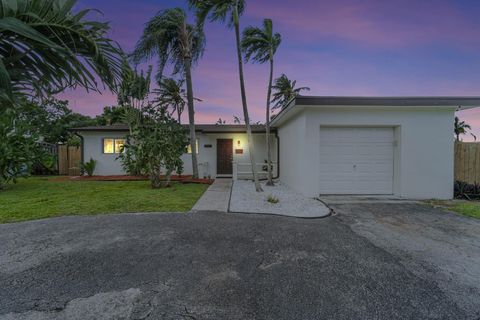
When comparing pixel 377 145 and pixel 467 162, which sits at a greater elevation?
pixel 377 145

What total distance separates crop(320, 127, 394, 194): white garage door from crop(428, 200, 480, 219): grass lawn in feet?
4.09

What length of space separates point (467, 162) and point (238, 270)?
8637mm

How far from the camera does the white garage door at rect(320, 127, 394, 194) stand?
7070 mm

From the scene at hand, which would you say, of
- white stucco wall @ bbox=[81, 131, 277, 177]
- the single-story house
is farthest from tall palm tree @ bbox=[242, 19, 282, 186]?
white stucco wall @ bbox=[81, 131, 277, 177]

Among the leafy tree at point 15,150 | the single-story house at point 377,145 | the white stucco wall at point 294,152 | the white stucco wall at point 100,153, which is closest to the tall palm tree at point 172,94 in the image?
the white stucco wall at point 100,153

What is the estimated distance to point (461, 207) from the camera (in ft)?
19.0

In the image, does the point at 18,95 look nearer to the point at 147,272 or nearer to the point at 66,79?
the point at 66,79

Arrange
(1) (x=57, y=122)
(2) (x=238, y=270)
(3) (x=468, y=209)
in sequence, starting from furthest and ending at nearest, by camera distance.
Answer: (1) (x=57, y=122), (3) (x=468, y=209), (2) (x=238, y=270)

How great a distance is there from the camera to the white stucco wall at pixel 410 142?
6805 millimetres

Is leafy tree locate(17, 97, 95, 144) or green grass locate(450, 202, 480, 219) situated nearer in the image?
green grass locate(450, 202, 480, 219)

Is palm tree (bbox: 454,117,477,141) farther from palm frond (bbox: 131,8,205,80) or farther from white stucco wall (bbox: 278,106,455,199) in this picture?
palm frond (bbox: 131,8,205,80)

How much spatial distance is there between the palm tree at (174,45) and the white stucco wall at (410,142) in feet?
20.1

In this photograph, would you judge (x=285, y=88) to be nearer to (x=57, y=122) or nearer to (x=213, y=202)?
(x=213, y=202)

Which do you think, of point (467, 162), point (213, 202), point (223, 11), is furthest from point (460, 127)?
point (213, 202)
